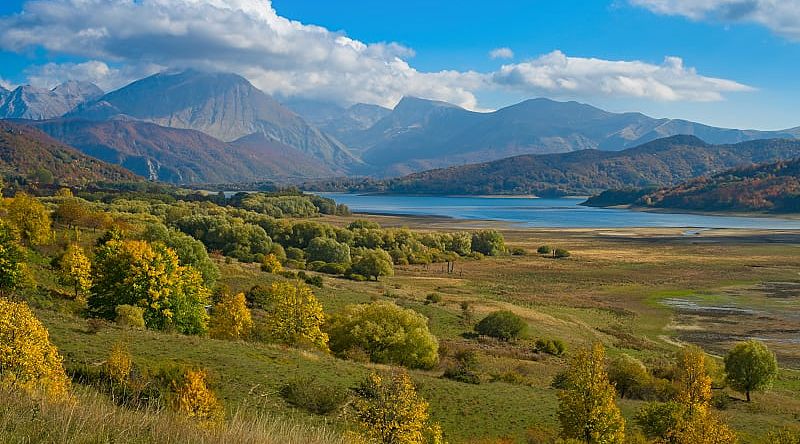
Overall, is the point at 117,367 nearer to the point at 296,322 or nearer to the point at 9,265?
the point at 296,322

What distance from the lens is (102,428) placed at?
7316 mm

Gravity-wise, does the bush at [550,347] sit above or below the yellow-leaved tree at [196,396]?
below

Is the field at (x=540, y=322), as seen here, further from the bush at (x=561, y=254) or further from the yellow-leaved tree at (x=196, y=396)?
the bush at (x=561, y=254)

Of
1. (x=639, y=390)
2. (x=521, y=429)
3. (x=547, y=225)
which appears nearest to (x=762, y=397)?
(x=639, y=390)

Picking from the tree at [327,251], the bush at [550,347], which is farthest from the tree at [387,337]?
the tree at [327,251]

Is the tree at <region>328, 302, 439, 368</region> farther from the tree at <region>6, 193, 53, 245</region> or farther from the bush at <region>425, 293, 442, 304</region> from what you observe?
the tree at <region>6, 193, 53, 245</region>

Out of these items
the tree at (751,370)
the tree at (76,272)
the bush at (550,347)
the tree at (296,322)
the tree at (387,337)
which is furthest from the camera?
the bush at (550,347)

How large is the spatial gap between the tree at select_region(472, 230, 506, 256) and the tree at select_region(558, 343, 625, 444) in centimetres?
10072

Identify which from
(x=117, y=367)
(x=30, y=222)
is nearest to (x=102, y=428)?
(x=117, y=367)

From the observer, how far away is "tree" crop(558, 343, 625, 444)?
811 inches

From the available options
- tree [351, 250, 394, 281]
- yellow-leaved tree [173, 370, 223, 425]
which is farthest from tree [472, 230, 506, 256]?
yellow-leaved tree [173, 370, 223, 425]

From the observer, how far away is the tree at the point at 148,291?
3669 centimetres

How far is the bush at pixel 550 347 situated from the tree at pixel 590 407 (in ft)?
80.6

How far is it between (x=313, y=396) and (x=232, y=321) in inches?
690
